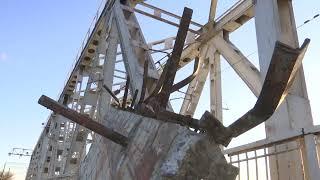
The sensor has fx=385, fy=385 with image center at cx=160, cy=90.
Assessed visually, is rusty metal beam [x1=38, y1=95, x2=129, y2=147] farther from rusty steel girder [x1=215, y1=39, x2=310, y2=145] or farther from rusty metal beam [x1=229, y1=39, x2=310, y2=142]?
rusty metal beam [x1=229, y1=39, x2=310, y2=142]

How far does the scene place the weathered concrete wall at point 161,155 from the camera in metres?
2.64

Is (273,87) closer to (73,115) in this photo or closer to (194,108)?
(73,115)

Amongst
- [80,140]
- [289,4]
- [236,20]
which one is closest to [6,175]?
[80,140]

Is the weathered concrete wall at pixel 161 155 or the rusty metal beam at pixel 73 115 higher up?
the rusty metal beam at pixel 73 115

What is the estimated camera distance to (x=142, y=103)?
14.5 feet

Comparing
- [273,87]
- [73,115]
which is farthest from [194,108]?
[273,87]

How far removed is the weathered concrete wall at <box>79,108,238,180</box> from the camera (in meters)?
2.64

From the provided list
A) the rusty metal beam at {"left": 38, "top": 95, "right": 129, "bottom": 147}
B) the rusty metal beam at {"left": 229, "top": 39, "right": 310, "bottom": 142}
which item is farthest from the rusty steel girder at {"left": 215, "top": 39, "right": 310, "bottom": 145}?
the rusty metal beam at {"left": 38, "top": 95, "right": 129, "bottom": 147}

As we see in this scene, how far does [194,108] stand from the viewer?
1407cm

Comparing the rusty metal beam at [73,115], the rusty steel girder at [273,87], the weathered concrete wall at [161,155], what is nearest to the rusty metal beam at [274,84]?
the rusty steel girder at [273,87]

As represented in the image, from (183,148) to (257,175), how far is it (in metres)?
2.93

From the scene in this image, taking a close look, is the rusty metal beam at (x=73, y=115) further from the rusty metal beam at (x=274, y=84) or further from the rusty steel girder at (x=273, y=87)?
the rusty metal beam at (x=274, y=84)

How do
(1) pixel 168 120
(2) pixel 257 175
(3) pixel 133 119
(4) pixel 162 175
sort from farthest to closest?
1. (2) pixel 257 175
2. (3) pixel 133 119
3. (1) pixel 168 120
4. (4) pixel 162 175

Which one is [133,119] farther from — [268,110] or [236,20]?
[236,20]
